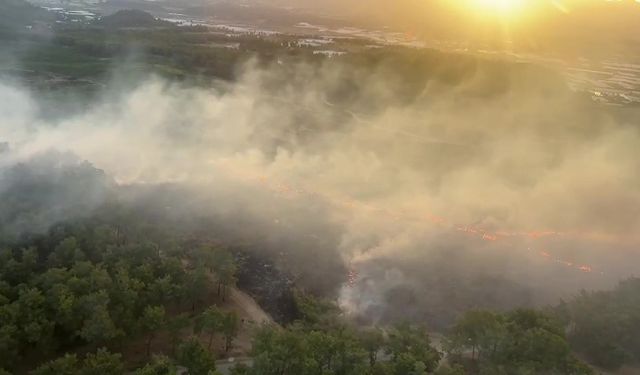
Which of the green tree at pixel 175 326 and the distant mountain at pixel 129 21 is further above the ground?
the distant mountain at pixel 129 21

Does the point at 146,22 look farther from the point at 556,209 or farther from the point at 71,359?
the point at 71,359

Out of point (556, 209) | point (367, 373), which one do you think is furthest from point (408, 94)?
point (367, 373)

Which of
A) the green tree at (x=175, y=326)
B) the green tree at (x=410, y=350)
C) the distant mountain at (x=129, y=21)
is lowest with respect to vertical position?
the green tree at (x=175, y=326)

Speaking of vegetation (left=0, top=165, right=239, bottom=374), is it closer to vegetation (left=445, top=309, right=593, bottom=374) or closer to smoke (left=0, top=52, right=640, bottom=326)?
smoke (left=0, top=52, right=640, bottom=326)

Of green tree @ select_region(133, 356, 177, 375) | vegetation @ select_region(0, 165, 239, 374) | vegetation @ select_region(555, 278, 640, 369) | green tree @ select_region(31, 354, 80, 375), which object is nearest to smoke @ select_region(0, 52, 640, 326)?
vegetation @ select_region(555, 278, 640, 369)

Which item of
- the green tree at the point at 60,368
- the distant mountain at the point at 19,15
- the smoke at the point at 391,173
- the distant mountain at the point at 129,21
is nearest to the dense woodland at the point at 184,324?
the green tree at the point at 60,368

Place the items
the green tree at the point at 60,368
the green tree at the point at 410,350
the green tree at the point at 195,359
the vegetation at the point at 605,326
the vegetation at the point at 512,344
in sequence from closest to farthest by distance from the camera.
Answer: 1. the green tree at the point at 60,368
2. the green tree at the point at 195,359
3. the green tree at the point at 410,350
4. the vegetation at the point at 512,344
5. the vegetation at the point at 605,326

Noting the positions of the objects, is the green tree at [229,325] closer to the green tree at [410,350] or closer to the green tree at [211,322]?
the green tree at [211,322]

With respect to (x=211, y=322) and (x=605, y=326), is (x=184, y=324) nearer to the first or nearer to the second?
(x=211, y=322)

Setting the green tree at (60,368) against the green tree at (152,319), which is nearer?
the green tree at (60,368)
